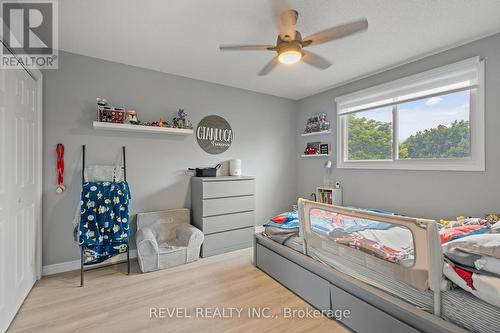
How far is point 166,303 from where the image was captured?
2008 mm

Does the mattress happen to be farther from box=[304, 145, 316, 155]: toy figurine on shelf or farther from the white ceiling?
box=[304, 145, 316, 155]: toy figurine on shelf

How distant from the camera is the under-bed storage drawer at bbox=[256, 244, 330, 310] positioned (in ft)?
6.08

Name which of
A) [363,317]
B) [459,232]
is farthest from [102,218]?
[459,232]

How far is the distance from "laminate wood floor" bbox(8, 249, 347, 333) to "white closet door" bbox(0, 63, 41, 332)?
227mm

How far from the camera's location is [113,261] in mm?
2801

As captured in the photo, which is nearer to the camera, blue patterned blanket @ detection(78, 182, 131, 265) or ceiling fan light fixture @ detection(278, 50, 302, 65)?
ceiling fan light fixture @ detection(278, 50, 302, 65)

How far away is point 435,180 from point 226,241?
2659 mm

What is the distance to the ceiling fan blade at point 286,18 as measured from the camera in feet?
5.45

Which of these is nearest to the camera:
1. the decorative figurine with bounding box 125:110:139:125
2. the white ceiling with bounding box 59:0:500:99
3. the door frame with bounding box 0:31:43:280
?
the white ceiling with bounding box 59:0:500:99

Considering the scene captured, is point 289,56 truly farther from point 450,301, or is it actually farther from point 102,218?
point 102,218

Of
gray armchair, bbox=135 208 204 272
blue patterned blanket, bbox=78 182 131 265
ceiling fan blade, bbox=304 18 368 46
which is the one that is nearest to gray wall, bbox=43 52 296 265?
gray armchair, bbox=135 208 204 272

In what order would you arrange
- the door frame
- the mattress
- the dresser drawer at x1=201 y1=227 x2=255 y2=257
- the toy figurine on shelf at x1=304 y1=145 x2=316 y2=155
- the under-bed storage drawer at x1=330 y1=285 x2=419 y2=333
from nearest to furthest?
the mattress, the under-bed storage drawer at x1=330 y1=285 x2=419 y2=333, the door frame, the dresser drawer at x1=201 y1=227 x2=255 y2=257, the toy figurine on shelf at x1=304 y1=145 x2=316 y2=155

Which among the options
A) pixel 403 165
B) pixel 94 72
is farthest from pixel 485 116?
Result: pixel 94 72

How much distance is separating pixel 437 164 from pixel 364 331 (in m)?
2.07
